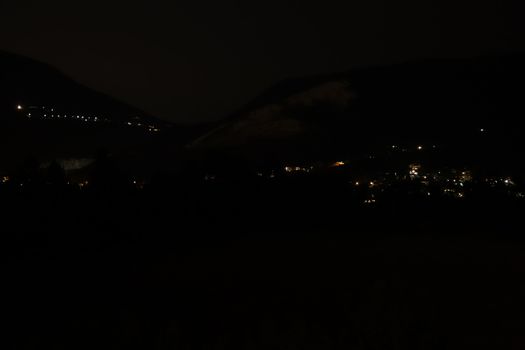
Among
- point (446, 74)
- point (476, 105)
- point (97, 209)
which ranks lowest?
point (97, 209)

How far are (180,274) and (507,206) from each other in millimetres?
8881

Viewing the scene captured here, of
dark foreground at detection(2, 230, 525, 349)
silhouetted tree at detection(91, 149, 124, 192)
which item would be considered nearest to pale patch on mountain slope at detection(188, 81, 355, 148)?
silhouetted tree at detection(91, 149, 124, 192)

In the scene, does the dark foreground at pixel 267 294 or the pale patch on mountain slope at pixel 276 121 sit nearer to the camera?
the dark foreground at pixel 267 294

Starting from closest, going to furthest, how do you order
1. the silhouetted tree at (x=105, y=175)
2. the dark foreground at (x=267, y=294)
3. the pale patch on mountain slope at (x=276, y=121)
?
1. the dark foreground at (x=267, y=294)
2. the silhouetted tree at (x=105, y=175)
3. the pale patch on mountain slope at (x=276, y=121)

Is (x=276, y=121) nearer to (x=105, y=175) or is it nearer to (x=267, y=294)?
(x=105, y=175)

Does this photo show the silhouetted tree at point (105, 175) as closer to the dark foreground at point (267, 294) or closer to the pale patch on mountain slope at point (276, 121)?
the dark foreground at point (267, 294)

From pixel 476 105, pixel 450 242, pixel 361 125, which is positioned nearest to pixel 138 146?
pixel 361 125

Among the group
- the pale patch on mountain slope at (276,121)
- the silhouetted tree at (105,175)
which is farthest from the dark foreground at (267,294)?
the pale patch on mountain slope at (276,121)

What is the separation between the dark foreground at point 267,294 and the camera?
15.2 feet

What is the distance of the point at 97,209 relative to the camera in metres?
10.3

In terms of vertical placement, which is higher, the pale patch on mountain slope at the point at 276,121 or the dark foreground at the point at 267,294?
the pale patch on mountain slope at the point at 276,121

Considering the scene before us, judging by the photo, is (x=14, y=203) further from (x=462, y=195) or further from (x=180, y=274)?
(x=462, y=195)

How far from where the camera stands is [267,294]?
661cm

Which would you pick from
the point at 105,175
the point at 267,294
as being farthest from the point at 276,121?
the point at 267,294
